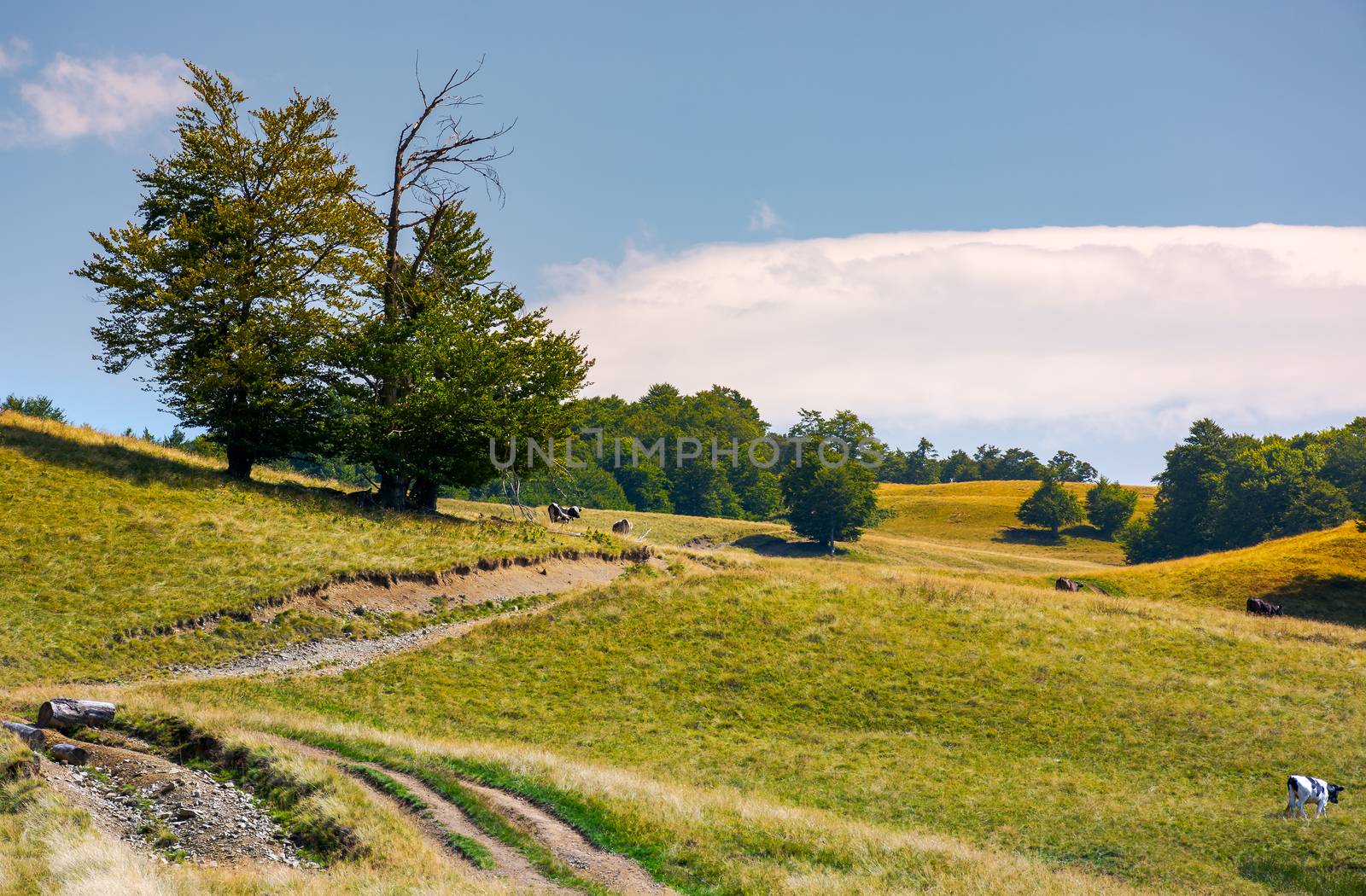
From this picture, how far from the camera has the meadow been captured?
1659cm

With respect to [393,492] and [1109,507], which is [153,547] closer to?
[393,492]

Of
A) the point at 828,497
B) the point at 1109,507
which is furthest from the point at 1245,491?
the point at 828,497

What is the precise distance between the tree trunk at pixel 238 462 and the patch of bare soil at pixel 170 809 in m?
29.3

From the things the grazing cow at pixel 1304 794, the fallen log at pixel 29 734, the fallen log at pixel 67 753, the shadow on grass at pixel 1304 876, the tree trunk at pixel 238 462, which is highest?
the tree trunk at pixel 238 462

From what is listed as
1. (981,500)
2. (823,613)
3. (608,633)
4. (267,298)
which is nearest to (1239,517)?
(981,500)

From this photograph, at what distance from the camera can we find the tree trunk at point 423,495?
51188 mm

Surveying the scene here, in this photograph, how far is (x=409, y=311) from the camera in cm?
5131

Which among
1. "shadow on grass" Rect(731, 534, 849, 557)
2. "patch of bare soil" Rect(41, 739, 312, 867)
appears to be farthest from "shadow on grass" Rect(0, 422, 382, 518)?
"shadow on grass" Rect(731, 534, 849, 557)

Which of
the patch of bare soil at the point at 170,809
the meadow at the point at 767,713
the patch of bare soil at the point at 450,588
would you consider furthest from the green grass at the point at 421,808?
the patch of bare soil at the point at 450,588

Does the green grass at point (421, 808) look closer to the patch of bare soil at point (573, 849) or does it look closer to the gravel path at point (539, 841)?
the gravel path at point (539, 841)

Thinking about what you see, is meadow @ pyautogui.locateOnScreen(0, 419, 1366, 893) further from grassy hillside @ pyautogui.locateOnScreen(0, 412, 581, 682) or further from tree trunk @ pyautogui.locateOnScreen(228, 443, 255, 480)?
tree trunk @ pyautogui.locateOnScreen(228, 443, 255, 480)

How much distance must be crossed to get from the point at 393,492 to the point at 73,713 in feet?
97.5

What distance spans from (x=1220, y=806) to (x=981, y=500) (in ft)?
427

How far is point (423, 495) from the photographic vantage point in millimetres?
51750
